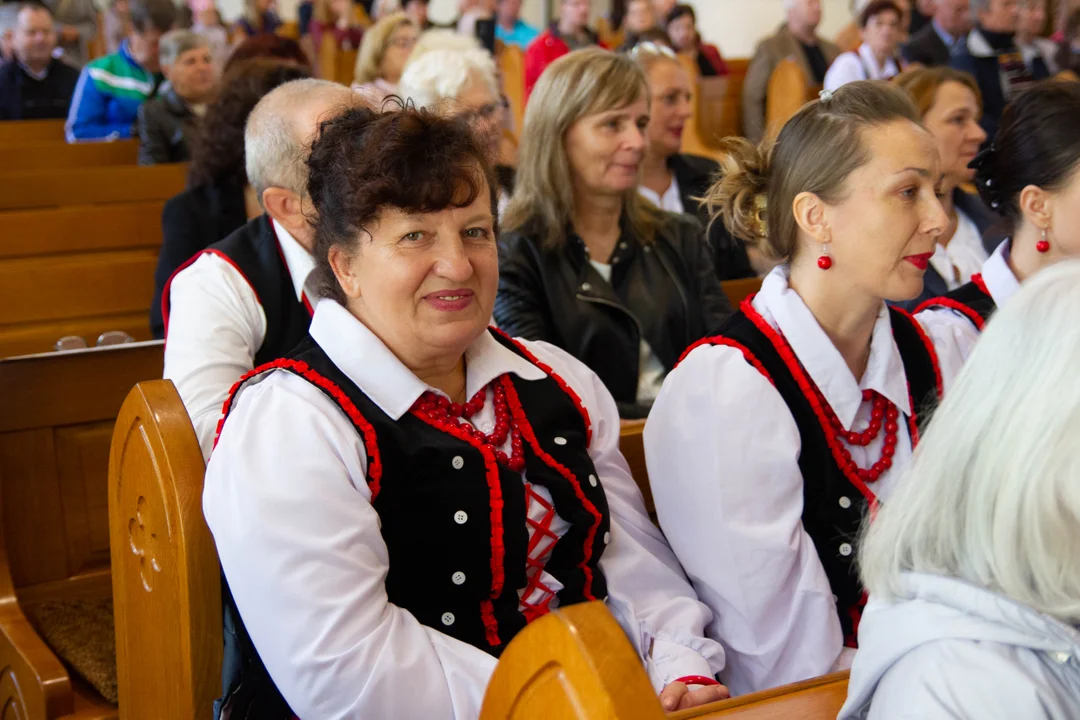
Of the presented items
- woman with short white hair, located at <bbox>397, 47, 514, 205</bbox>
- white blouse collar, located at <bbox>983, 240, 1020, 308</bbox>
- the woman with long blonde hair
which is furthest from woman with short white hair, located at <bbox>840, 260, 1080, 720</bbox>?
woman with short white hair, located at <bbox>397, 47, 514, 205</bbox>

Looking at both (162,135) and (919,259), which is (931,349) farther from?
(162,135)

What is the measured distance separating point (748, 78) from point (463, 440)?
609 cm

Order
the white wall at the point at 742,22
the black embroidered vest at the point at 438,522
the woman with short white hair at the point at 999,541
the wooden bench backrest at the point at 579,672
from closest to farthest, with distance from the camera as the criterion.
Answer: the wooden bench backrest at the point at 579,672 < the woman with short white hair at the point at 999,541 < the black embroidered vest at the point at 438,522 < the white wall at the point at 742,22

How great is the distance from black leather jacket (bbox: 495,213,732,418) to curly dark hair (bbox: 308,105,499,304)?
0.99 m

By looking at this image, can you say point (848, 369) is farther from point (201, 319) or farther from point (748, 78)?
point (748, 78)

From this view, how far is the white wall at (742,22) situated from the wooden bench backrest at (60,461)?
10451mm

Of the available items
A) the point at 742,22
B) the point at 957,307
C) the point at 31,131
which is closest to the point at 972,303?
the point at 957,307

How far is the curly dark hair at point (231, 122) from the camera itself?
2838mm

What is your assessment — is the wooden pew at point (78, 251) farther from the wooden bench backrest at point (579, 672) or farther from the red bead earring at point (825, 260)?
the wooden bench backrest at point (579, 672)

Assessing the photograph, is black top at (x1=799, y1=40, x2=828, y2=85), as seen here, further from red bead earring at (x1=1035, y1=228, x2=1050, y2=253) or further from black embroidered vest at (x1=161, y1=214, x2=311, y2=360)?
black embroidered vest at (x1=161, y1=214, x2=311, y2=360)

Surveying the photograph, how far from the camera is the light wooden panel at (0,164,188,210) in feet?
13.3

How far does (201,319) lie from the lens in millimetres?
2037

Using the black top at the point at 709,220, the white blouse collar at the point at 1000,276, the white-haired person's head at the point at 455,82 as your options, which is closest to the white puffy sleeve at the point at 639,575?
the white blouse collar at the point at 1000,276

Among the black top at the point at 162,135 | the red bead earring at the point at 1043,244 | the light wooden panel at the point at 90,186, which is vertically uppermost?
the red bead earring at the point at 1043,244
